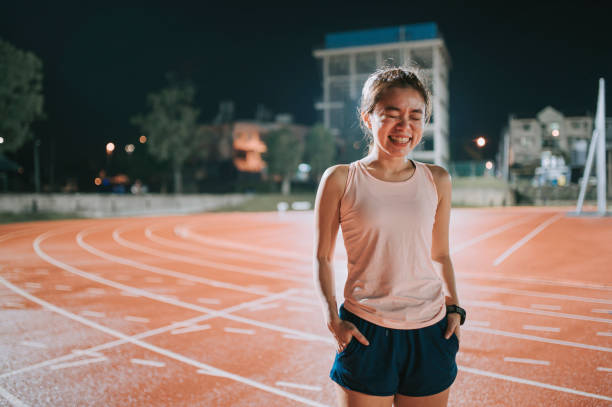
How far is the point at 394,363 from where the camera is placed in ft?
6.58

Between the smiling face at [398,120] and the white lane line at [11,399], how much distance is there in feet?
12.4

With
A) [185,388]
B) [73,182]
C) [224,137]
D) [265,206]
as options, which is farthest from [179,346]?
[73,182]

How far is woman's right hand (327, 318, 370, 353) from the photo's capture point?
1993 millimetres

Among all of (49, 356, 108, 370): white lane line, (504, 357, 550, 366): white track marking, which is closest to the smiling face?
(504, 357, 550, 366): white track marking

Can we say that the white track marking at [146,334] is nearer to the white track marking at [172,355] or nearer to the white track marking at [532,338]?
the white track marking at [172,355]

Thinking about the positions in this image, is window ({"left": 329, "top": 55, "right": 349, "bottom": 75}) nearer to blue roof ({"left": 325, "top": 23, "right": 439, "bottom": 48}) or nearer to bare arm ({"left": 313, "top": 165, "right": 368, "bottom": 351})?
blue roof ({"left": 325, "top": 23, "right": 439, "bottom": 48})

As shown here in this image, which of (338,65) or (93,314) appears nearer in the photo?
(93,314)

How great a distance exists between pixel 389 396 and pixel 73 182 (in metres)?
70.8

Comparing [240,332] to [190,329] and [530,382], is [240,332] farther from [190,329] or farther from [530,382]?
A: [530,382]

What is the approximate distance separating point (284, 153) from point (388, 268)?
5348 centimetres

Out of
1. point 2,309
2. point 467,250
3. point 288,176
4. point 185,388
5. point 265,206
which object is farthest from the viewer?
point 288,176

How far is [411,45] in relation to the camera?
2446 inches

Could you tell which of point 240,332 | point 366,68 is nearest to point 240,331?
point 240,332

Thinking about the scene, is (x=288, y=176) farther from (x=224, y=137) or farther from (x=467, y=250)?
(x=467, y=250)
